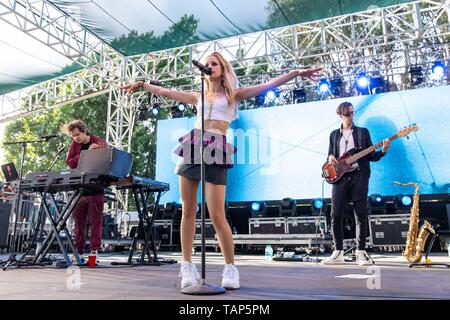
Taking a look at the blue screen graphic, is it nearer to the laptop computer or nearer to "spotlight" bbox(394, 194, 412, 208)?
"spotlight" bbox(394, 194, 412, 208)

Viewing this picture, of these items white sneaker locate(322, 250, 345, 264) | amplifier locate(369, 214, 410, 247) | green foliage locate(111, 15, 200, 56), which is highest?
green foliage locate(111, 15, 200, 56)

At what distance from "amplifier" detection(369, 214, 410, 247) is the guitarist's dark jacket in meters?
3.21

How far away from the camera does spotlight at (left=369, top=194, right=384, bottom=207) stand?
7477mm

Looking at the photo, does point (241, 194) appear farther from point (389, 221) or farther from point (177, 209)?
point (389, 221)

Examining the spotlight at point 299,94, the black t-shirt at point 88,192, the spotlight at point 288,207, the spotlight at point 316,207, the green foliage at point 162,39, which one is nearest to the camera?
the black t-shirt at point 88,192

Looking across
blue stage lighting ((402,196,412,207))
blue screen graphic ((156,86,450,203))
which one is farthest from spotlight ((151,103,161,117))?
blue stage lighting ((402,196,412,207))

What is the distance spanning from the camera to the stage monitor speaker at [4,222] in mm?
6223

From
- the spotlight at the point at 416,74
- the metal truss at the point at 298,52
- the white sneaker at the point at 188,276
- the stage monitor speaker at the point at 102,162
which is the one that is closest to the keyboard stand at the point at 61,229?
the stage monitor speaker at the point at 102,162

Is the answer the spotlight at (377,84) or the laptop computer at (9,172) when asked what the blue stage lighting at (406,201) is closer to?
the spotlight at (377,84)

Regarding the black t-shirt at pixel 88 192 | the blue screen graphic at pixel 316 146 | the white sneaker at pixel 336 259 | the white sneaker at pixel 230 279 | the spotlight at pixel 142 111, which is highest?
the spotlight at pixel 142 111

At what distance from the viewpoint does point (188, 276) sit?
198 centimetres

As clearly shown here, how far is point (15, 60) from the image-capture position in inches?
324
